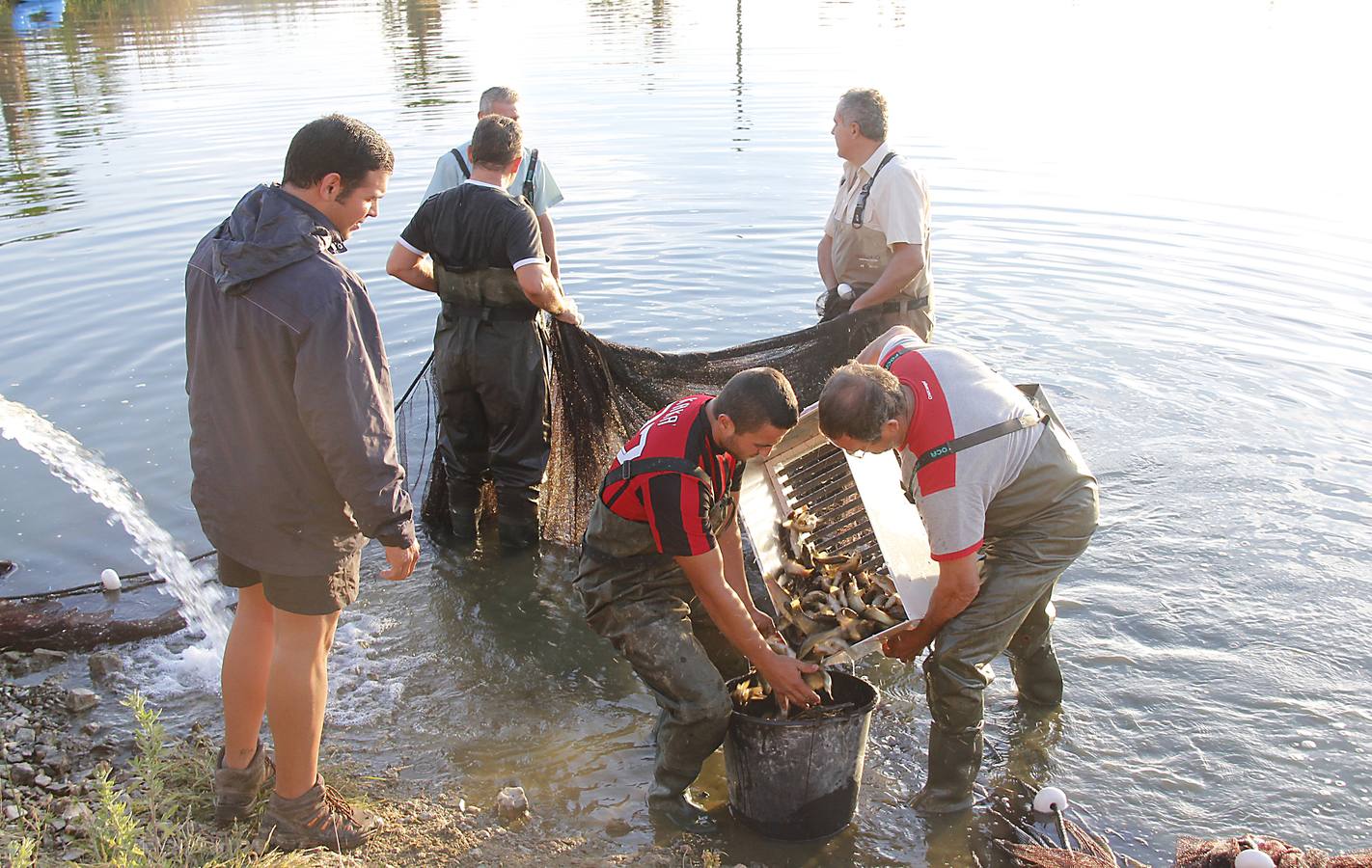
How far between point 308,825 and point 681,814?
140 cm

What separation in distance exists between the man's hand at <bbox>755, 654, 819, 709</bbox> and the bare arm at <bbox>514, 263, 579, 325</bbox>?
241 cm

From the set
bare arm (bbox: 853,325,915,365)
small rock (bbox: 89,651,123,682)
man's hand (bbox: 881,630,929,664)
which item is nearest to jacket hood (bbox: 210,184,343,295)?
bare arm (bbox: 853,325,915,365)

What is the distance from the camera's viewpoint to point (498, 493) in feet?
20.6

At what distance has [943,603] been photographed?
4.02 meters

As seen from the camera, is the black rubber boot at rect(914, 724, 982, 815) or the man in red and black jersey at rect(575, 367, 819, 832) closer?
the man in red and black jersey at rect(575, 367, 819, 832)

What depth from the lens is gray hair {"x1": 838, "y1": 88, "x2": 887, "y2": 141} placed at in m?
5.94

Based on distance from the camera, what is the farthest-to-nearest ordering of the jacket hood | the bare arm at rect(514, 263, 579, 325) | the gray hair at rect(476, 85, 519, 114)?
the gray hair at rect(476, 85, 519, 114), the bare arm at rect(514, 263, 579, 325), the jacket hood

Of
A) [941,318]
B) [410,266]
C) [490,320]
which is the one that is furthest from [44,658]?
[941,318]

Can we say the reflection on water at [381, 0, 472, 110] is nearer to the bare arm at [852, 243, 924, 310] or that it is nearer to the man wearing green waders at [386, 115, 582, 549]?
the man wearing green waders at [386, 115, 582, 549]

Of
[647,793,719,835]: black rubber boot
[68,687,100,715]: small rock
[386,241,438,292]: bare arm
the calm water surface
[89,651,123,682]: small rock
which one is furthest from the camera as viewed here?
[386,241,438,292]: bare arm

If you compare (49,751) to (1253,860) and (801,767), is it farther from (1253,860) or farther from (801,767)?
(1253,860)

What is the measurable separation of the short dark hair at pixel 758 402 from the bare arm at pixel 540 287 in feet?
6.62

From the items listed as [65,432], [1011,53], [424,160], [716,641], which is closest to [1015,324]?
[716,641]

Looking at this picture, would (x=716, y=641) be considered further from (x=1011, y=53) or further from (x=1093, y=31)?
(x=1093, y=31)
